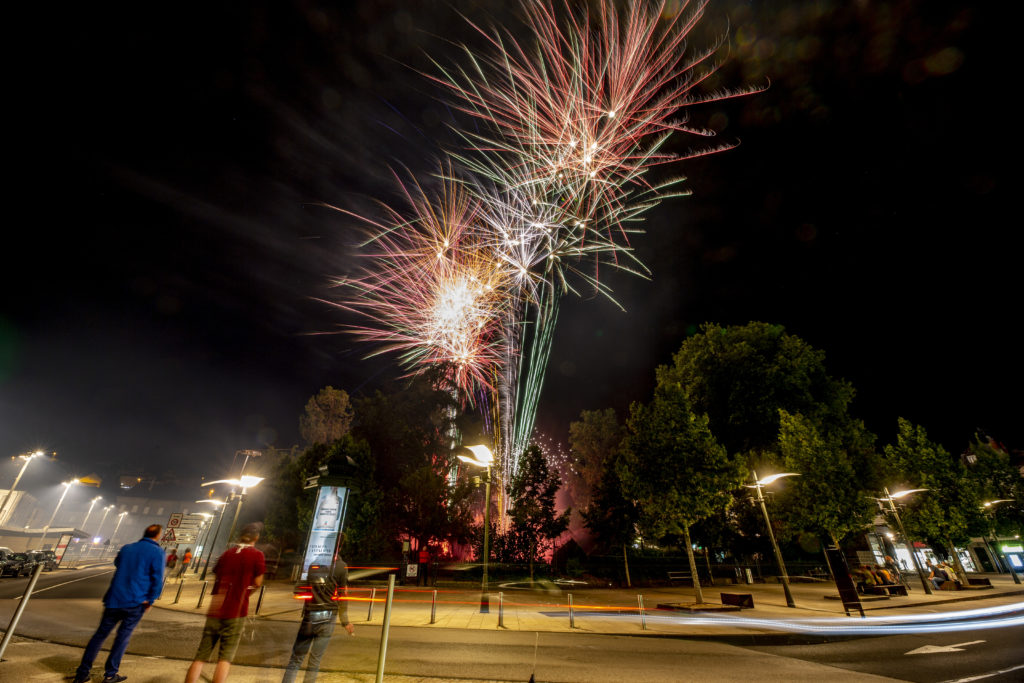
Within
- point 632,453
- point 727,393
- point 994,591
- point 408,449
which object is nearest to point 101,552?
point 408,449

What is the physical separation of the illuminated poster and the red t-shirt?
37.1 feet

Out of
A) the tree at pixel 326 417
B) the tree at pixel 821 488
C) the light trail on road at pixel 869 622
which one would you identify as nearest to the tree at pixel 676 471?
the light trail on road at pixel 869 622

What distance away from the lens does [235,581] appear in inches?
207

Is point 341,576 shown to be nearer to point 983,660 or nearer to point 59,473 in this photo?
point 983,660

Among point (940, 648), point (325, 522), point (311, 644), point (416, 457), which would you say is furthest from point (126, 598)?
point (416, 457)

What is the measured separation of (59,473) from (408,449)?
281ft

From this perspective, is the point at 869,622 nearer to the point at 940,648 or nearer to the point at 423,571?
the point at 940,648

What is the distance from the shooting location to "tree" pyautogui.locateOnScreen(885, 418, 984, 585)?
2580cm

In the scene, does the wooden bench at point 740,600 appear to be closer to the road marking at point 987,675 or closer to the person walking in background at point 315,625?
the road marking at point 987,675

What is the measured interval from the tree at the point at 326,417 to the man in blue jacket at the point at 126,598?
3989 centimetres

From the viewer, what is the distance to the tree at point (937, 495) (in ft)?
84.6

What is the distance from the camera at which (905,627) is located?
1273cm

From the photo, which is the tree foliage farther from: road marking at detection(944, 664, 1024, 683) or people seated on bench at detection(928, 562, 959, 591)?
people seated on bench at detection(928, 562, 959, 591)

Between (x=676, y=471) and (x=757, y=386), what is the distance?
14295mm
